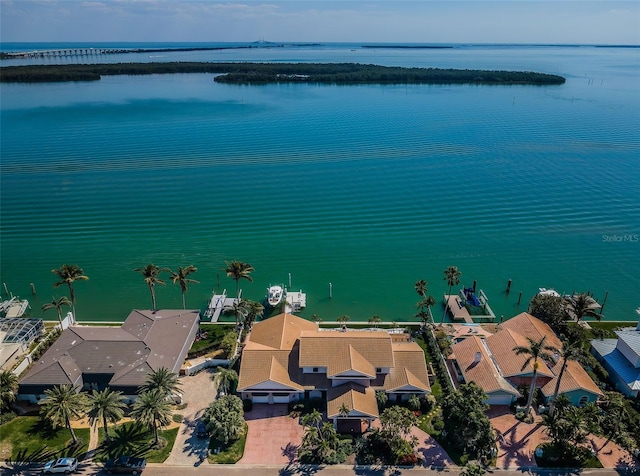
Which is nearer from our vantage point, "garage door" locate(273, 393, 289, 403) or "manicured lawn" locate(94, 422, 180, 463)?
"manicured lawn" locate(94, 422, 180, 463)

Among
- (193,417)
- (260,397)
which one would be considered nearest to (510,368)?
(260,397)

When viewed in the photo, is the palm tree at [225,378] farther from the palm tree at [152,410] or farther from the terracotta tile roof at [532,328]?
the terracotta tile roof at [532,328]

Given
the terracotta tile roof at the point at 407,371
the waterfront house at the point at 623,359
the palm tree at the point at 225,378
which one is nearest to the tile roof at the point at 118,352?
the palm tree at the point at 225,378

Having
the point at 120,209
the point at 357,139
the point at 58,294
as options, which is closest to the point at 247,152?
the point at 357,139

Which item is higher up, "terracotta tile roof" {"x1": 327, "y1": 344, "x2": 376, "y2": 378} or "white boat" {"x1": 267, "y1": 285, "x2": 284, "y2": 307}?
"terracotta tile roof" {"x1": 327, "y1": 344, "x2": 376, "y2": 378}

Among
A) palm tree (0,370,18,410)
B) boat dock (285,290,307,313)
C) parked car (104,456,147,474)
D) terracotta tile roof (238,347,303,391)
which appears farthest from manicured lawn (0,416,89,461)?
boat dock (285,290,307,313)

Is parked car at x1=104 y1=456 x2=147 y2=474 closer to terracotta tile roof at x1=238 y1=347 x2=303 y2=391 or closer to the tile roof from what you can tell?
the tile roof

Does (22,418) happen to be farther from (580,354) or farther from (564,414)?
(580,354)
